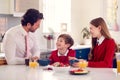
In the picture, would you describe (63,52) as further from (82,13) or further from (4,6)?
(82,13)

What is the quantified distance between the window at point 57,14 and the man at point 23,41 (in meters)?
2.76

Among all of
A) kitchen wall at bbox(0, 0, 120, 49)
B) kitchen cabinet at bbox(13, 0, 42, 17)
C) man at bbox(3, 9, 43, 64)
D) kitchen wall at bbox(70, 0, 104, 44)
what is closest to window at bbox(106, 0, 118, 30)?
kitchen wall at bbox(0, 0, 120, 49)

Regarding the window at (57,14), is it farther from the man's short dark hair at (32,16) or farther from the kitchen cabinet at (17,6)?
the man's short dark hair at (32,16)

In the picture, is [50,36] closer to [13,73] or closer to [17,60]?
[17,60]

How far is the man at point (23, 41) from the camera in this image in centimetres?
267

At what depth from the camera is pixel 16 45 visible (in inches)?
111

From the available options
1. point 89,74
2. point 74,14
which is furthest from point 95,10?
point 89,74

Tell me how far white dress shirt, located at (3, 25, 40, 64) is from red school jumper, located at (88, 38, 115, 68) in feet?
2.20

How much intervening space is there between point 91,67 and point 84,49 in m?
2.60

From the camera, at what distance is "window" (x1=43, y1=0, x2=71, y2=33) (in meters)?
5.86

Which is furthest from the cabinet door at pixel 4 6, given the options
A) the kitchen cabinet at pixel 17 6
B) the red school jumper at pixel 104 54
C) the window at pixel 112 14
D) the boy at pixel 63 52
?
the window at pixel 112 14

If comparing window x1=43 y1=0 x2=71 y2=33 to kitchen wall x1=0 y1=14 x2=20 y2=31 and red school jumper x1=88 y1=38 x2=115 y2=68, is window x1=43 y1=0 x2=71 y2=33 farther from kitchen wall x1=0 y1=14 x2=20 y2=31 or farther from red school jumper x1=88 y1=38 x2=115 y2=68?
red school jumper x1=88 y1=38 x2=115 y2=68

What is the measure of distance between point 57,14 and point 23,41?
3.25 metres

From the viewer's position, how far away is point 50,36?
17.3 ft
